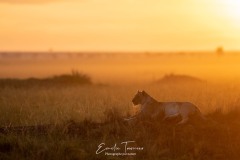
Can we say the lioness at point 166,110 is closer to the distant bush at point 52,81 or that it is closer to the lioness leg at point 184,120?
the lioness leg at point 184,120

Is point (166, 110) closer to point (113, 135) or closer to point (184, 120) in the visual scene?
point (184, 120)

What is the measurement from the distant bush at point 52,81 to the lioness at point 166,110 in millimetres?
13230

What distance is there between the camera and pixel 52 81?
2783 centimetres

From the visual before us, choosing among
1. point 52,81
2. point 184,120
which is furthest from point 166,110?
point 52,81

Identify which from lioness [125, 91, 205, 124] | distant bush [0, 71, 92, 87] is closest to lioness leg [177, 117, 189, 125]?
lioness [125, 91, 205, 124]

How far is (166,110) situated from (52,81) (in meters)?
14.4

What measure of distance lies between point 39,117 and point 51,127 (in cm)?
264

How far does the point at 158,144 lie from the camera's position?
12.2 m

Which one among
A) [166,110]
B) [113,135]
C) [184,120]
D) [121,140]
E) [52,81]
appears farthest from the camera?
[52,81]

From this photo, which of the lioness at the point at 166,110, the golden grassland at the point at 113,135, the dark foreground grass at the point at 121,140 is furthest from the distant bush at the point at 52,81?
the dark foreground grass at the point at 121,140

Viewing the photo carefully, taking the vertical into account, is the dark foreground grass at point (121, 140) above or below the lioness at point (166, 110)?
below

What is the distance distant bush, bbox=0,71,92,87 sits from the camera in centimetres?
2689

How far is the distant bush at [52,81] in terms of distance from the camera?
1059 inches

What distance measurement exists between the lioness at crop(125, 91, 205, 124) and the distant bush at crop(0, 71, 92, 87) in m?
13.2
